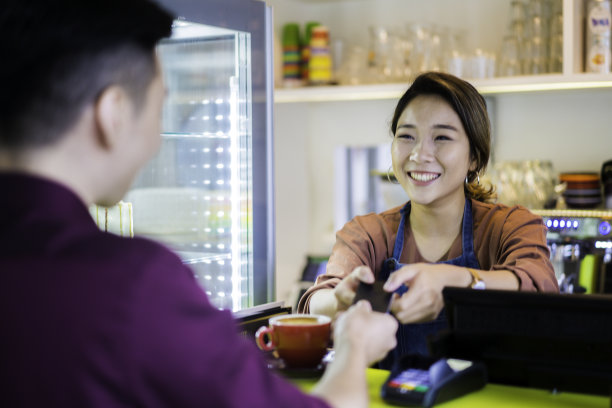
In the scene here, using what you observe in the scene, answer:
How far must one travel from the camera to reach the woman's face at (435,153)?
201 cm

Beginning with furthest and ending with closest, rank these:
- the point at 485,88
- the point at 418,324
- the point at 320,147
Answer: the point at 320,147 → the point at 485,88 → the point at 418,324

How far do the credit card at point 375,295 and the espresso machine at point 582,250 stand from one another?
161 cm

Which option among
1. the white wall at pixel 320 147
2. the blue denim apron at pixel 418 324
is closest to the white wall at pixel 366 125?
the white wall at pixel 320 147

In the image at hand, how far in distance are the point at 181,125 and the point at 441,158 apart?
688 millimetres

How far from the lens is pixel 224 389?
0.76m

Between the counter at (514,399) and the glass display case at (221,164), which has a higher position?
the glass display case at (221,164)

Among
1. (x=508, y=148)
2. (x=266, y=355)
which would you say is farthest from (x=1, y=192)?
(x=508, y=148)

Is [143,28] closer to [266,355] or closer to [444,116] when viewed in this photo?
[266,355]

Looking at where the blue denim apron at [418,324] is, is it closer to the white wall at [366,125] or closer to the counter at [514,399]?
the counter at [514,399]

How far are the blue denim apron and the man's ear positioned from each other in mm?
1204

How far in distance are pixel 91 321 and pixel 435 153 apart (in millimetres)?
1429

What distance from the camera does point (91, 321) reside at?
2.33ft

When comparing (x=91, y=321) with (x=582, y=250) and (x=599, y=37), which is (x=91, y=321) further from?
(x=599, y=37)

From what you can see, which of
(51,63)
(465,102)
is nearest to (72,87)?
(51,63)
